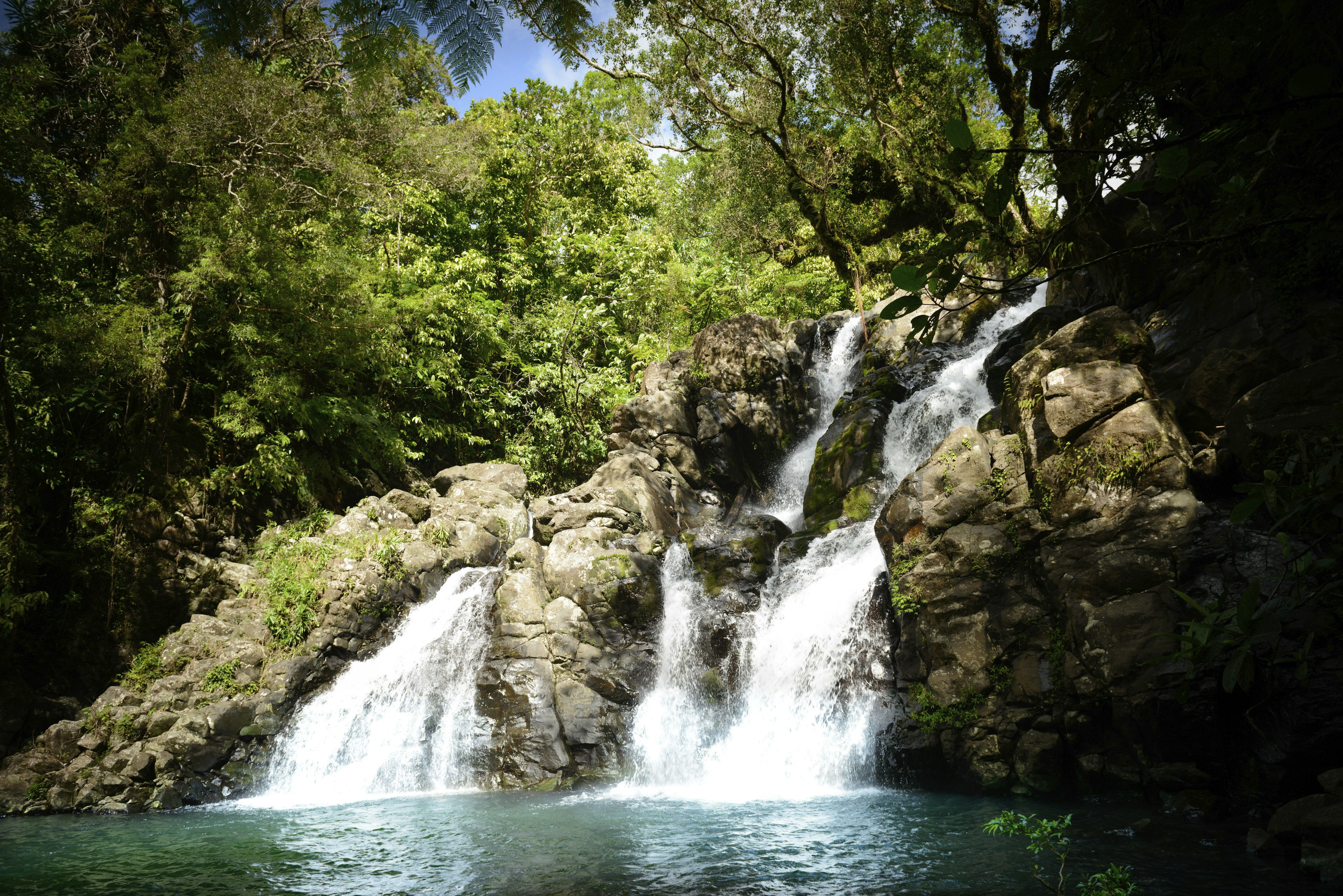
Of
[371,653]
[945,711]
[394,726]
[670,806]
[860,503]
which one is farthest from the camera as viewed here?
[860,503]

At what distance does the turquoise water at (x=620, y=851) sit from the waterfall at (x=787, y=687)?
Result: 0.90m

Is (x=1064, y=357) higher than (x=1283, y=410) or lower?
higher

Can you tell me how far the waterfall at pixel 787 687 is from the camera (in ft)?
30.1

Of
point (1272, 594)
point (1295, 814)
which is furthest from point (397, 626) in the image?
point (1272, 594)

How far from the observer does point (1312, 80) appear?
183cm

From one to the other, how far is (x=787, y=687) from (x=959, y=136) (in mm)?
9412

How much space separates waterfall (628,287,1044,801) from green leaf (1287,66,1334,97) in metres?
8.37

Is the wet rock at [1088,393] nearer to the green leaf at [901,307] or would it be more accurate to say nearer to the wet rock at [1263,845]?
the wet rock at [1263,845]

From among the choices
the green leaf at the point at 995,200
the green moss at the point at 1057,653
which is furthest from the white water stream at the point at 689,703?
the green leaf at the point at 995,200

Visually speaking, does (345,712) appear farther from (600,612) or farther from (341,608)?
(600,612)

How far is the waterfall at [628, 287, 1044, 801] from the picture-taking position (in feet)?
30.1

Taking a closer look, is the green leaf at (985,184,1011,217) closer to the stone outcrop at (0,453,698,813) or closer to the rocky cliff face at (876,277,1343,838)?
the rocky cliff face at (876,277,1343,838)

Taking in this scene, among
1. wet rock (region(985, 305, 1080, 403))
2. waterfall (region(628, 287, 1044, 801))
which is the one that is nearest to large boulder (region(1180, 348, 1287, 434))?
wet rock (region(985, 305, 1080, 403))

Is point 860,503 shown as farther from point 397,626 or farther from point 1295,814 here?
point 397,626
